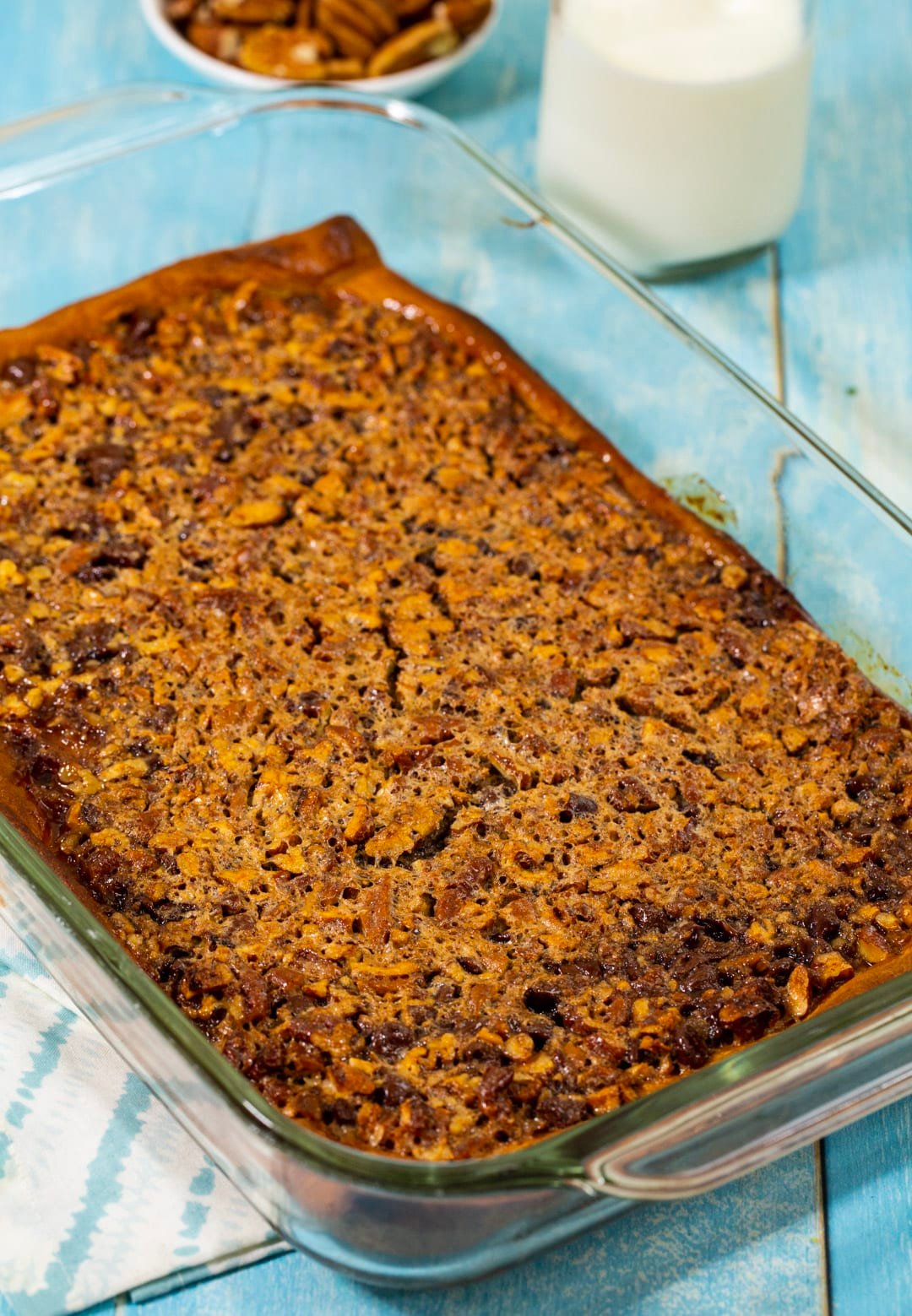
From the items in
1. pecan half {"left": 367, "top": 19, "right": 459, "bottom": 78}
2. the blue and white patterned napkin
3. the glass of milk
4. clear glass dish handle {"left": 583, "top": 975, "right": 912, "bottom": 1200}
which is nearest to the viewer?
clear glass dish handle {"left": 583, "top": 975, "right": 912, "bottom": 1200}

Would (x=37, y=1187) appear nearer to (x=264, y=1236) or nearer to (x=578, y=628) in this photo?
(x=264, y=1236)

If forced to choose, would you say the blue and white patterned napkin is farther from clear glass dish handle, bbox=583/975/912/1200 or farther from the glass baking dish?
clear glass dish handle, bbox=583/975/912/1200

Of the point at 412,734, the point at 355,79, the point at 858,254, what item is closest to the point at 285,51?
the point at 355,79

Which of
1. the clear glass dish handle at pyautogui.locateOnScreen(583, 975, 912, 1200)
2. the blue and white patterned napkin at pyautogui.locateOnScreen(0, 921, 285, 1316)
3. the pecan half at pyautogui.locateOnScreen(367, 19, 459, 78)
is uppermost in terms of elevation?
the pecan half at pyautogui.locateOnScreen(367, 19, 459, 78)

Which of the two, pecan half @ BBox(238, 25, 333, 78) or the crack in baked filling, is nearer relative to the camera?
the crack in baked filling

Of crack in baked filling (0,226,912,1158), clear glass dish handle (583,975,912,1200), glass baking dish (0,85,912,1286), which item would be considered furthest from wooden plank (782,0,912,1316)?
clear glass dish handle (583,975,912,1200)

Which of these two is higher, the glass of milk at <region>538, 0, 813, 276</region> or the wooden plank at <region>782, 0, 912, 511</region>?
the glass of milk at <region>538, 0, 813, 276</region>

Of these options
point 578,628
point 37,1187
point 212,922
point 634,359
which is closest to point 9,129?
point 634,359

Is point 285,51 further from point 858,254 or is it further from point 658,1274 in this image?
point 658,1274
